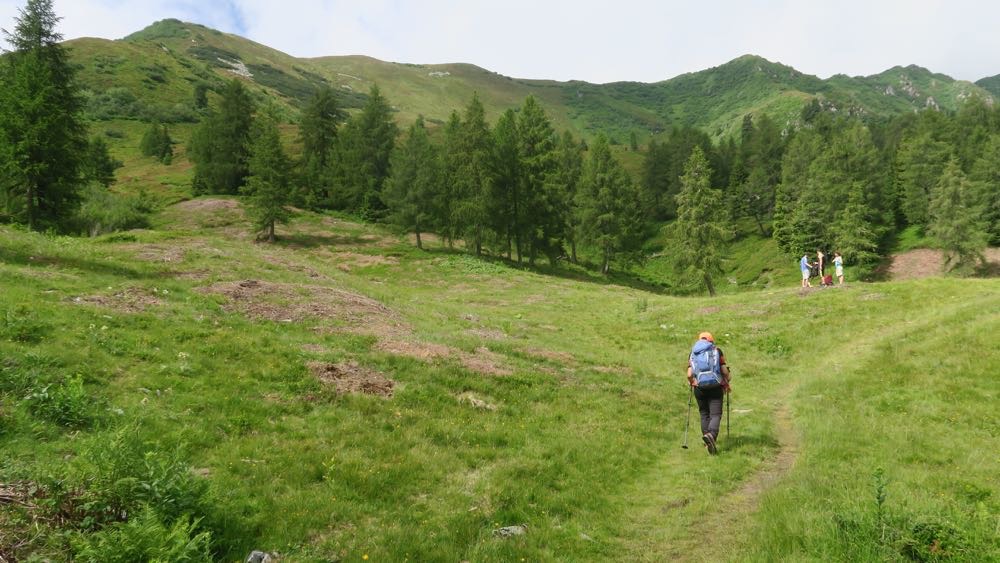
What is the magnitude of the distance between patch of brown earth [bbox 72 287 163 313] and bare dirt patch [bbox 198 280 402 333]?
2.58m

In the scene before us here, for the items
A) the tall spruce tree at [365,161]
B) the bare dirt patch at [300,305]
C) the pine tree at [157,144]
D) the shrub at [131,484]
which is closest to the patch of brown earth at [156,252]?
the bare dirt patch at [300,305]

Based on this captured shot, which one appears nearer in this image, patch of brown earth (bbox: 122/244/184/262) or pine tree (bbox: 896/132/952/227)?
patch of brown earth (bbox: 122/244/184/262)

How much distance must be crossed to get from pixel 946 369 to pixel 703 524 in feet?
49.9

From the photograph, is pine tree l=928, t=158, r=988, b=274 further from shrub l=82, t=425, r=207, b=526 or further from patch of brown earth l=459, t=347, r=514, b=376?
shrub l=82, t=425, r=207, b=526

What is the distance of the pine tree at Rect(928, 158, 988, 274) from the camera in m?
66.6

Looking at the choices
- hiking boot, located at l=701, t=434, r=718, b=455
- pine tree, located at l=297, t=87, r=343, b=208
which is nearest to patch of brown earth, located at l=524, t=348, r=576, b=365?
hiking boot, located at l=701, t=434, r=718, b=455

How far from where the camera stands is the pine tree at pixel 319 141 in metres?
75.9

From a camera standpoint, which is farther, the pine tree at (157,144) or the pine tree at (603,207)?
the pine tree at (157,144)

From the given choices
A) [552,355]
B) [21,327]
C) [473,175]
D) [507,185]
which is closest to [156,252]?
[21,327]

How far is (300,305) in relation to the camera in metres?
22.0

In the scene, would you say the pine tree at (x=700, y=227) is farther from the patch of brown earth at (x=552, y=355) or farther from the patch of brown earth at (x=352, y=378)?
the patch of brown earth at (x=352, y=378)

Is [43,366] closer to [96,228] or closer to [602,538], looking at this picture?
[602,538]

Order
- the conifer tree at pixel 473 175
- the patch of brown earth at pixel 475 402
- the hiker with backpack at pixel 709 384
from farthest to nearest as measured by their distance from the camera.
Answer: the conifer tree at pixel 473 175 → the patch of brown earth at pixel 475 402 → the hiker with backpack at pixel 709 384

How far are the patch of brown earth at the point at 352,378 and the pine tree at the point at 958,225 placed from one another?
84342mm
